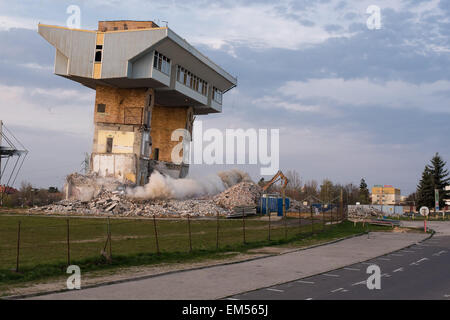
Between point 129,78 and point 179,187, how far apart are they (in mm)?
17881

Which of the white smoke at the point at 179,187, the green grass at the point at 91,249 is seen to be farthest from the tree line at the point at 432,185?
the green grass at the point at 91,249

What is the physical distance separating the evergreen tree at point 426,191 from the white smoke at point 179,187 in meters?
45.9

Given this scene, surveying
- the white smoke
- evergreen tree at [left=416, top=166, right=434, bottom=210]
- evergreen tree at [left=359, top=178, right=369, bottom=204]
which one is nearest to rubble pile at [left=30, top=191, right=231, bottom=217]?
the white smoke

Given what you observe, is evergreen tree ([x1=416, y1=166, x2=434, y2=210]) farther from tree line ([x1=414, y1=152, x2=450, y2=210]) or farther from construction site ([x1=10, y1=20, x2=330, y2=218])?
construction site ([x1=10, y1=20, x2=330, y2=218])

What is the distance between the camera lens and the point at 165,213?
54.2 m

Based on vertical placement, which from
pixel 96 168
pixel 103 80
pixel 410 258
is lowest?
pixel 410 258

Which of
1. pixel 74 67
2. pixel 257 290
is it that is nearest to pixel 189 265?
pixel 257 290

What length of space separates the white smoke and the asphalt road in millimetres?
43171

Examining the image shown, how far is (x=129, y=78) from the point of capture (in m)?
57.5

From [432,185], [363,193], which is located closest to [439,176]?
[432,185]

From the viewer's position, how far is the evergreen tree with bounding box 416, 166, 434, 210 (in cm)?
9862

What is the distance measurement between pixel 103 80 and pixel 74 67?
155 inches

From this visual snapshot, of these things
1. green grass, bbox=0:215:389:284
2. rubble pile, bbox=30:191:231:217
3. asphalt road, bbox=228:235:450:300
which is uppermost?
rubble pile, bbox=30:191:231:217
